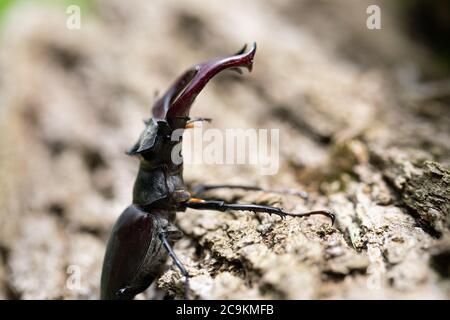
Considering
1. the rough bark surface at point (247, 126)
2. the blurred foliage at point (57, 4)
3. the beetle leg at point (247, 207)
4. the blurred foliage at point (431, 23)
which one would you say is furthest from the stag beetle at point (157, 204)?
the blurred foliage at point (431, 23)

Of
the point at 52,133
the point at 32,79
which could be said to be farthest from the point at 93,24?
the point at 52,133

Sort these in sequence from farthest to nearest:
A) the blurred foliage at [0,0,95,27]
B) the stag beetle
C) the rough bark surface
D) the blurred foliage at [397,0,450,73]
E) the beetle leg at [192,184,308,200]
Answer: the blurred foliage at [0,0,95,27]
the blurred foliage at [397,0,450,73]
the beetle leg at [192,184,308,200]
the stag beetle
the rough bark surface

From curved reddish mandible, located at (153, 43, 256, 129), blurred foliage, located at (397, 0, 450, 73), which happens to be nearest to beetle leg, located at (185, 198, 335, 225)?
curved reddish mandible, located at (153, 43, 256, 129)

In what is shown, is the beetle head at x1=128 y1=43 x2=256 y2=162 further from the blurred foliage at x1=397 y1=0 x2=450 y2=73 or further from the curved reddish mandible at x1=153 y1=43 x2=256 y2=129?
the blurred foliage at x1=397 y1=0 x2=450 y2=73

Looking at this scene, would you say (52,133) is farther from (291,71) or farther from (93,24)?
(291,71)

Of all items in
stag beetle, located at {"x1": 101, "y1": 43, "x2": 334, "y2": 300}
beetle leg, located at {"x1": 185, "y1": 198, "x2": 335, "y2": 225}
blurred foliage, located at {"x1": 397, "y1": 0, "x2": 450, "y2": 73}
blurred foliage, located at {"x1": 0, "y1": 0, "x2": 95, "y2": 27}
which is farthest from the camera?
blurred foliage, located at {"x1": 0, "y1": 0, "x2": 95, "y2": 27}

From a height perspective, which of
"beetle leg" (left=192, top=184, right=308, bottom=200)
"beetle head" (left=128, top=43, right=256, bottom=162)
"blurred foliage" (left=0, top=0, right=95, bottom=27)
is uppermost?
"blurred foliage" (left=0, top=0, right=95, bottom=27)
